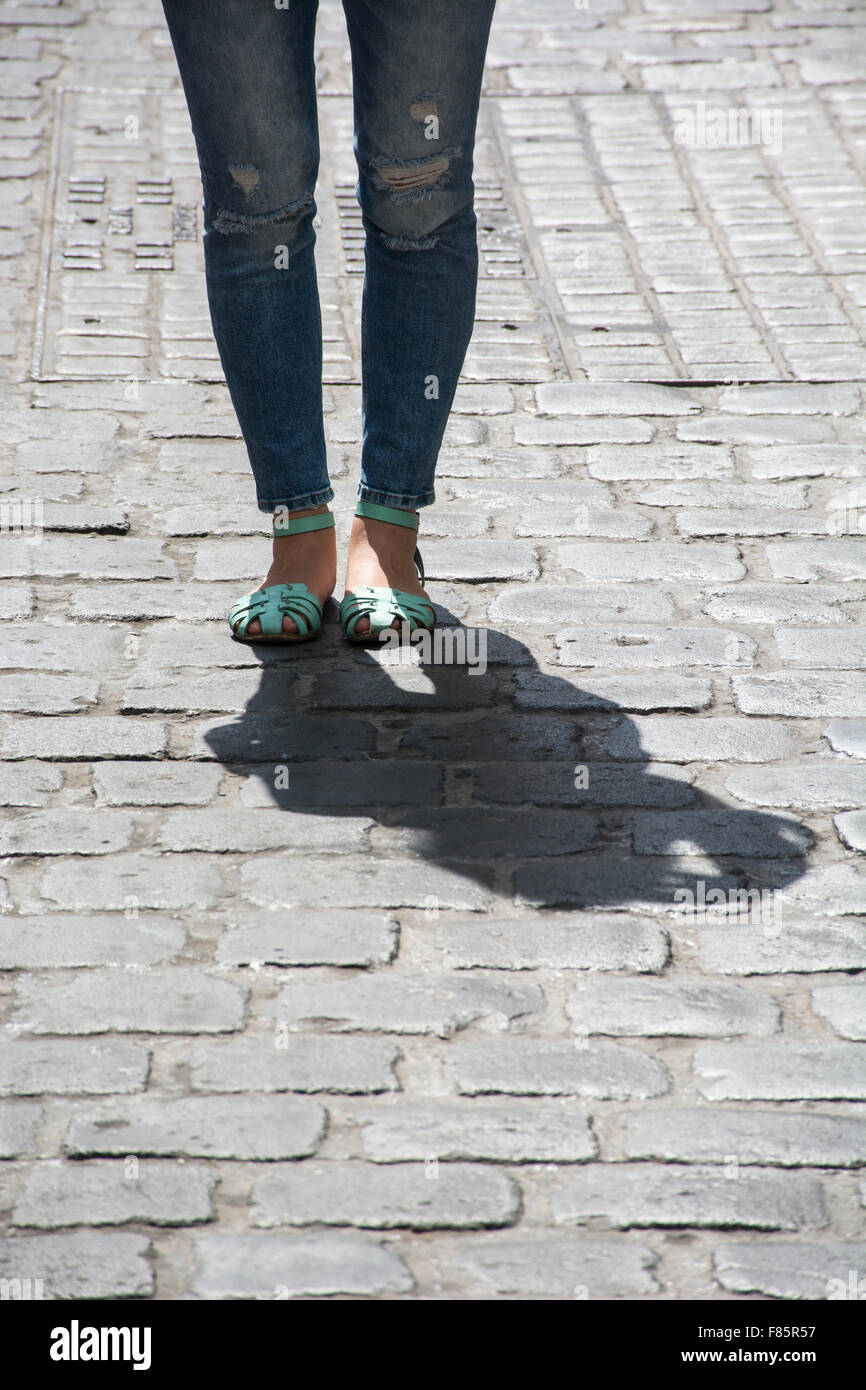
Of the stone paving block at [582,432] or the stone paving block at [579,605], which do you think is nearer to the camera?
the stone paving block at [579,605]

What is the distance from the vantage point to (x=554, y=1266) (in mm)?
1807

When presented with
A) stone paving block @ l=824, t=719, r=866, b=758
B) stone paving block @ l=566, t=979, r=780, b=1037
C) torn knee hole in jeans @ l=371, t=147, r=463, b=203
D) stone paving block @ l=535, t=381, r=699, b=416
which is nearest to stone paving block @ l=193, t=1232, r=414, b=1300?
stone paving block @ l=566, t=979, r=780, b=1037

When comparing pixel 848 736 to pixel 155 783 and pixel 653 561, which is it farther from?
pixel 155 783

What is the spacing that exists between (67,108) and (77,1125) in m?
5.58

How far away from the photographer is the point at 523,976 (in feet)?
7.55

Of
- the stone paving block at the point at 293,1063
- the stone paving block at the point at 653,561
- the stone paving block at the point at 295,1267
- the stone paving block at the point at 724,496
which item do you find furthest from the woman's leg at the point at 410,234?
the stone paving block at the point at 295,1267

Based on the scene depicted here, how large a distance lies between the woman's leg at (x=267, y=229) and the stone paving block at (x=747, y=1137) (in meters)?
1.52

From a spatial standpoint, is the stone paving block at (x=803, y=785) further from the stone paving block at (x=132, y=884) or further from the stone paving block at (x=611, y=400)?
the stone paving block at (x=611, y=400)

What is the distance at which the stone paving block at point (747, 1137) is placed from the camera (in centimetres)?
197

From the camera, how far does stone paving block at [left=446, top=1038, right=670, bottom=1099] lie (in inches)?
81.8

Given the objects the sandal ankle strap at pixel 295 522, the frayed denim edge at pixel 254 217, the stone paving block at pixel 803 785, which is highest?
the frayed denim edge at pixel 254 217

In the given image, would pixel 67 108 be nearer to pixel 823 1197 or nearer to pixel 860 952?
pixel 860 952
